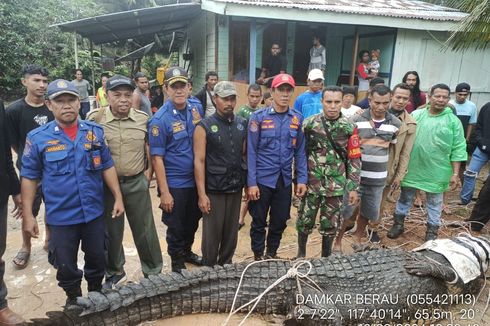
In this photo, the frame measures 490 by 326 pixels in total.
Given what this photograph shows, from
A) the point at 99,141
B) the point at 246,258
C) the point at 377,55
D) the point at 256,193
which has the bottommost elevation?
the point at 246,258

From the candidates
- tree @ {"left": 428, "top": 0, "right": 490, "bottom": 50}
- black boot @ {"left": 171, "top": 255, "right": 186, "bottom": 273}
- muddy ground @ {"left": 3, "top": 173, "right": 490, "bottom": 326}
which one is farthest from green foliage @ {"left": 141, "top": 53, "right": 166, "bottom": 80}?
black boot @ {"left": 171, "top": 255, "right": 186, "bottom": 273}

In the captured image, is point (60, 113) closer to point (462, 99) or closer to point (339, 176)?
point (339, 176)

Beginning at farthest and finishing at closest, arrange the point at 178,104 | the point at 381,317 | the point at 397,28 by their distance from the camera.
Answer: the point at 397,28, the point at 178,104, the point at 381,317

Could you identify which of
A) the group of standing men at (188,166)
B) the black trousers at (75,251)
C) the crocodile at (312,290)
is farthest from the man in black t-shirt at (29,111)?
the crocodile at (312,290)

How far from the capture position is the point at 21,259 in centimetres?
357

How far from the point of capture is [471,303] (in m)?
3.25

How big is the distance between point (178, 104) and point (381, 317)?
262cm

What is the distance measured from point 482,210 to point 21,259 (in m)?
5.90

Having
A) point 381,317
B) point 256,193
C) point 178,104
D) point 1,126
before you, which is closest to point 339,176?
point 256,193

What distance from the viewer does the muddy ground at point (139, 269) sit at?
2.89 metres

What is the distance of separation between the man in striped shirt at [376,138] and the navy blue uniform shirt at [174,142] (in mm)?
1892

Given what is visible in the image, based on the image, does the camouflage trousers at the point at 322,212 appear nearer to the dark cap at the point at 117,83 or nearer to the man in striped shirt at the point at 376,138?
the man in striped shirt at the point at 376,138

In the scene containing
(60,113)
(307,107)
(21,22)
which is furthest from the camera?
(21,22)

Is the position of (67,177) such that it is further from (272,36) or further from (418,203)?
(272,36)
